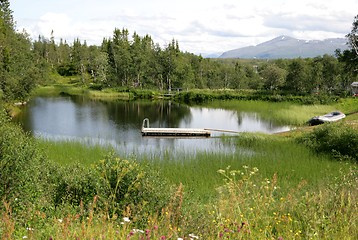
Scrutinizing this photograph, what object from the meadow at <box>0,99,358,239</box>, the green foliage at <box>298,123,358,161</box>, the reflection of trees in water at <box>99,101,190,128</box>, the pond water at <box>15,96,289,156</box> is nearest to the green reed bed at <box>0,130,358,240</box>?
the meadow at <box>0,99,358,239</box>

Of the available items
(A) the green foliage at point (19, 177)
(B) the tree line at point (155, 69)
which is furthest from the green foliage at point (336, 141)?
(B) the tree line at point (155, 69)

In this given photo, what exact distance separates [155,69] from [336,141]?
5190cm

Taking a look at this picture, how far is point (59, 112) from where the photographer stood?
41844 millimetres

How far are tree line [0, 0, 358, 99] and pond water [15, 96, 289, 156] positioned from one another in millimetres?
5459

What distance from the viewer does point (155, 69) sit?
68062 millimetres

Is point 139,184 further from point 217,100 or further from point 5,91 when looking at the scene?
point 217,100

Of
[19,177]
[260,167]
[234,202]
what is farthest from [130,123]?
[234,202]

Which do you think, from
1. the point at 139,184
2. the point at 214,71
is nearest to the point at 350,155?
the point at 139,184

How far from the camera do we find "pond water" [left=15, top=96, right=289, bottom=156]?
25.3 meters

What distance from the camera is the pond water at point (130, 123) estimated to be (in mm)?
25263

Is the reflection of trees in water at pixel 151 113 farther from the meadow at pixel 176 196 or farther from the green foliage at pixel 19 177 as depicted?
the green foliage at pixel 19 177

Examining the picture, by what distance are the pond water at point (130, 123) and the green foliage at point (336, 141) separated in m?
4.71

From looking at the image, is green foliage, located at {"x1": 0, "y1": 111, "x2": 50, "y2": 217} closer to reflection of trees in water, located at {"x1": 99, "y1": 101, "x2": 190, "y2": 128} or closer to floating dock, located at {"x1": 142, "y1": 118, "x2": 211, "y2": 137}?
floating dock, located at {"x1": 142, "y1": 118, "x2": 211, "y2": 137}

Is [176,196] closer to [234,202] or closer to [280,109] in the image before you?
[234,202]
